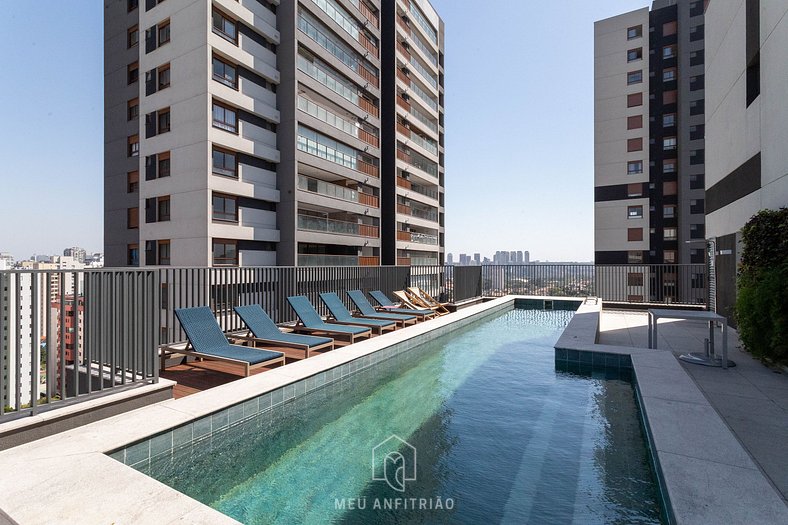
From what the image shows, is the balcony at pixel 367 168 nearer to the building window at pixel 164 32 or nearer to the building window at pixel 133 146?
the building window at pixel 164 32

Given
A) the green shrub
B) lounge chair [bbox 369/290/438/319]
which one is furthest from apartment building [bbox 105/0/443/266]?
the green shrub

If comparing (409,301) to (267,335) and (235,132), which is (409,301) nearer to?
(267,335)

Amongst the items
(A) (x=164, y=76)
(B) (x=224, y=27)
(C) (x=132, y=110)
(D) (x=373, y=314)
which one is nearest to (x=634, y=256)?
(D) (x=373, y=314)

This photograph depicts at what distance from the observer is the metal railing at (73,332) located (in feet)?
11.9

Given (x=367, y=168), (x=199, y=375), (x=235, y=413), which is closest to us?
(x=235, y=413)

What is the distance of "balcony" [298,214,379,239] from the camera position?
949 inches

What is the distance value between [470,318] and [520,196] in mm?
25510

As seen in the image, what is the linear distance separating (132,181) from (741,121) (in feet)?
94.1

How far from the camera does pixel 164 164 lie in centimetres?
2159

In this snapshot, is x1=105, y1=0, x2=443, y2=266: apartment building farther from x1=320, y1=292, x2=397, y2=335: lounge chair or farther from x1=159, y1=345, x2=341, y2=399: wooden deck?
x1=159, y1=345, x2=341, y2=399: wooden deck

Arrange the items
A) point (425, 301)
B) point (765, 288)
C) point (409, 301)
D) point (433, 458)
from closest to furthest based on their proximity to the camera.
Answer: point (433, 458) < point (765, 288) < point (409, 301) < point (425, 301)

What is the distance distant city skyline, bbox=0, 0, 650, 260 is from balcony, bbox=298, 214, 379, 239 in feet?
28.1

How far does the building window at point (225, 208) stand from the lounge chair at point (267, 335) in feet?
48.8

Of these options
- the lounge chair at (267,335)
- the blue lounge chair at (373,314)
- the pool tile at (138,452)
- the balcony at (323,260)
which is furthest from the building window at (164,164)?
the pool tile at (138,452)
